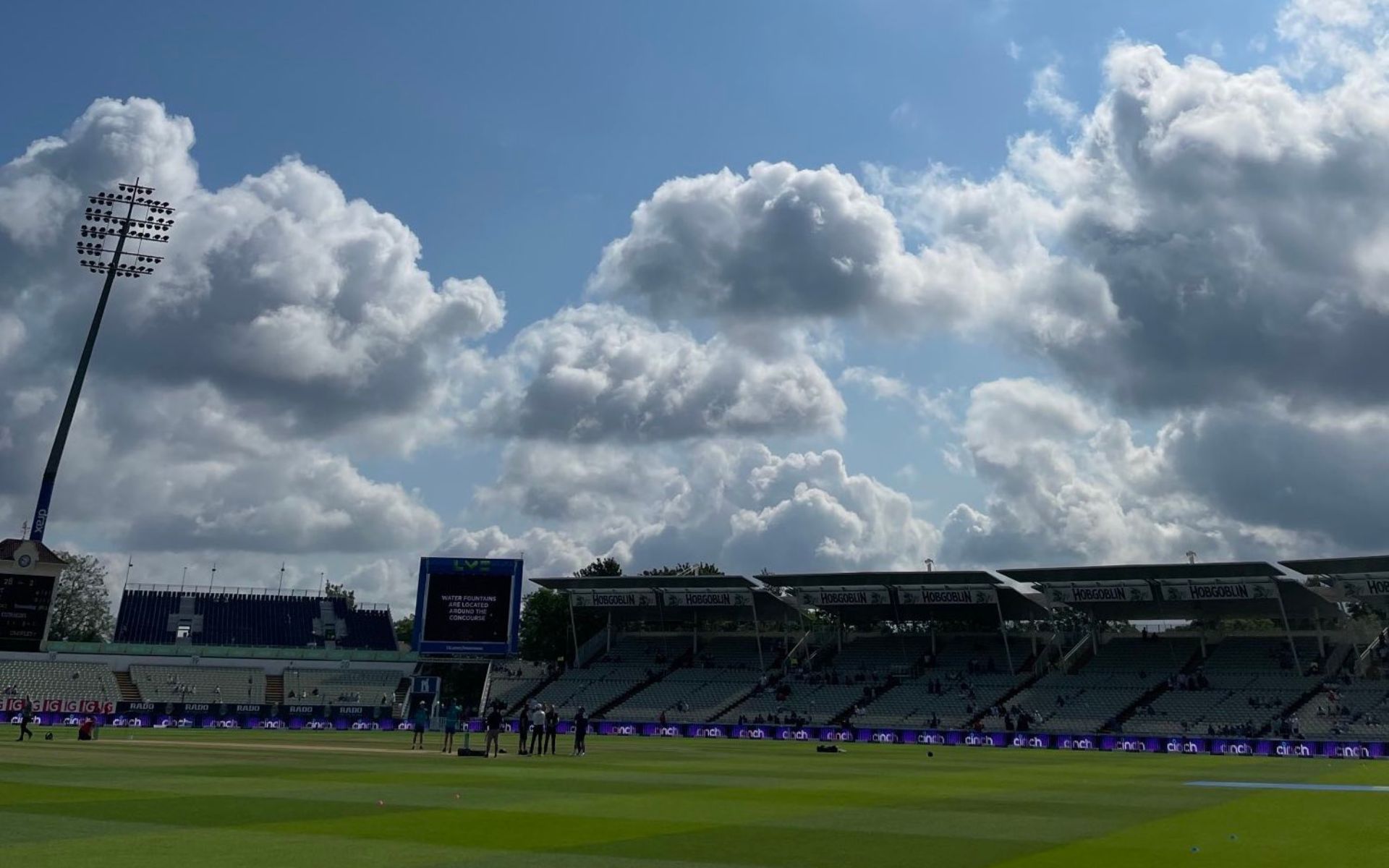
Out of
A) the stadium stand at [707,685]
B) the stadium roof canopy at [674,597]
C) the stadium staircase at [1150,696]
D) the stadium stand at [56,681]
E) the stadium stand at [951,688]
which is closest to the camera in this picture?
the stadium staircase at [1150,696]

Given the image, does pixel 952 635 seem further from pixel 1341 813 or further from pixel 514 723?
pixel 1341 813

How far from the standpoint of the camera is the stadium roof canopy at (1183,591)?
72.3 metres

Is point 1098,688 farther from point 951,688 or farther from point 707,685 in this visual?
point 707,685

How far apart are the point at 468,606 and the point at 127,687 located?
2509cm

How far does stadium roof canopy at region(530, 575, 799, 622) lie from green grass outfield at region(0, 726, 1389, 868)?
159 feet

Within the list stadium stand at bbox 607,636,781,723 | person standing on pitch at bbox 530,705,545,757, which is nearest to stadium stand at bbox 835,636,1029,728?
stadium stand at bbox 607,636,781,723

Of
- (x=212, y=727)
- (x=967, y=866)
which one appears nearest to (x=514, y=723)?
(x=212, y=727)

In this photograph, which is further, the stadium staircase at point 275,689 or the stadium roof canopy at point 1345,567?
the stadium staircase at point 275,689

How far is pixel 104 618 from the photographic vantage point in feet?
456

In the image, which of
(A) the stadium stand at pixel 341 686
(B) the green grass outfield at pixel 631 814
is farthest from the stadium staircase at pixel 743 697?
(B) the green grass outfield at pixel 631 814

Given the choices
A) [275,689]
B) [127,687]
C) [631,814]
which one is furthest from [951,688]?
[631,814]

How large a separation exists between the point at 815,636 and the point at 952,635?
37.4ft

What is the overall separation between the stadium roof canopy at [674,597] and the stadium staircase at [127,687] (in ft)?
101

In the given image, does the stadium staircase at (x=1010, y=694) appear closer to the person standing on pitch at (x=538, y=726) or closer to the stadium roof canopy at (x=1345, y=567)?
the stadium roof canopy at (x=1345, y=567)
